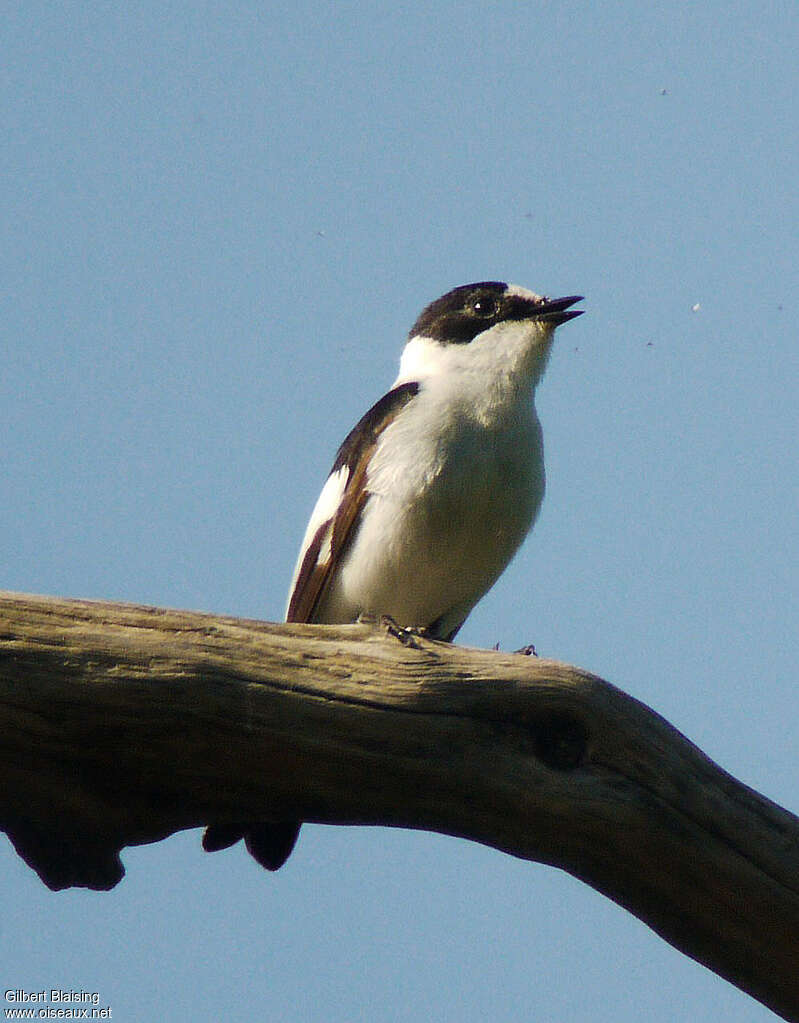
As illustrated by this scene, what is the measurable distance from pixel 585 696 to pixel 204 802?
0.98m

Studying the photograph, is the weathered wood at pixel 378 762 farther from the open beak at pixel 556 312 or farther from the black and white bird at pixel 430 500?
the open beak at pixel 556 312

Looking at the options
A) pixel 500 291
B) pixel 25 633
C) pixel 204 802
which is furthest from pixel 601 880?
pixel 500 291

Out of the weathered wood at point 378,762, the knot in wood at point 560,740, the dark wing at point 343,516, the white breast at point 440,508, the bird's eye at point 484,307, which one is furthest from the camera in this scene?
the bird's eye at point 484,307

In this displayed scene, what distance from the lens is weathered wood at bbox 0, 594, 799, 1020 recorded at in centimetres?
310

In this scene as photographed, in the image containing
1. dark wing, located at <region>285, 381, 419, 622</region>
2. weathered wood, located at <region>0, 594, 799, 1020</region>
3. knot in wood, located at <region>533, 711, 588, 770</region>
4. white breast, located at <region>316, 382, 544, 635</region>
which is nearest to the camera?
weathered wood, located at <region>0, 594, 799, 1020</region>

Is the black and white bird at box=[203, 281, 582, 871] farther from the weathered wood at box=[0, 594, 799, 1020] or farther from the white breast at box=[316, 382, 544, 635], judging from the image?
the weathered wood at box=[0, 594, 799, 1020]

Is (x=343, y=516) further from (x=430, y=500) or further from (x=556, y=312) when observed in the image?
(x=556, y=312)

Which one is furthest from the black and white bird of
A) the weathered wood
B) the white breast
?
the weathered wood

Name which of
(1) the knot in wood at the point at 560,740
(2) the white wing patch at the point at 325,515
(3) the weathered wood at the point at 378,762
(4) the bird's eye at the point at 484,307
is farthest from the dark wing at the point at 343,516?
(1) the knot in wood at the point at 560,740

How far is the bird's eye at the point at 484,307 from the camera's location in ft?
18.4

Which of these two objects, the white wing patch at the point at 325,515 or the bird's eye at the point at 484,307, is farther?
the bird's eye at the point at 484,307

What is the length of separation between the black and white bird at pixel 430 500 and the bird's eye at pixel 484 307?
0.34 meters

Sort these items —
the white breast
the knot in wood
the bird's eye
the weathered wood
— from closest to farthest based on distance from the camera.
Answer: the weathered wood → the knot in wood → the white breast → the bird's eye

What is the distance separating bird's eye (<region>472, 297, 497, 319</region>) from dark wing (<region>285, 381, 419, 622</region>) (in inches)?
25.8
